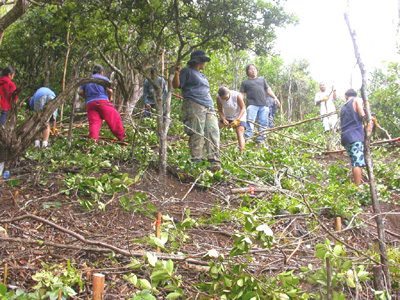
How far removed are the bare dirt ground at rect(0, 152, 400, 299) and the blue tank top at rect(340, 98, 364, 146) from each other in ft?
3.40

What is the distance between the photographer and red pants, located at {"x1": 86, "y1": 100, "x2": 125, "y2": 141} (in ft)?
19.3

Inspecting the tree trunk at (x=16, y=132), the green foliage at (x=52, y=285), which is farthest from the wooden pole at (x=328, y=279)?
the tree trunk at (x=16, y=132)

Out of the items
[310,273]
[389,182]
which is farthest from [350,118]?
[310,273]

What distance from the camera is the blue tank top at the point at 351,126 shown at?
560 centimetres

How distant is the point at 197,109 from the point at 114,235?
2.64 m

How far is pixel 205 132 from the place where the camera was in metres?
5.50

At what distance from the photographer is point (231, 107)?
22.1 ft

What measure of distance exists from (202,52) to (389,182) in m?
3.85

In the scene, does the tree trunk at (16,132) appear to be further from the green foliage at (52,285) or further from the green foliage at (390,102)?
the green foliage at (390,102)

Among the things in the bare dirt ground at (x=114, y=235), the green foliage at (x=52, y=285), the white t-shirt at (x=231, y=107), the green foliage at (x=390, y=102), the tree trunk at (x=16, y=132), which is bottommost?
the green foliage at (x=52, y=285)

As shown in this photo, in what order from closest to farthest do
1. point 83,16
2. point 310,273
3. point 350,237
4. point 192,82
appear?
1. point 310,273
2. point 350,237
3. point 83,16
4. point 192,82

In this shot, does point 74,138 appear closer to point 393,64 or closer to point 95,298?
point 95,298

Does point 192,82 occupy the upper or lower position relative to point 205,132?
upper

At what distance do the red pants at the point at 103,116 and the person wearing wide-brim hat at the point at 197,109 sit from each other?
1163 millimetres
